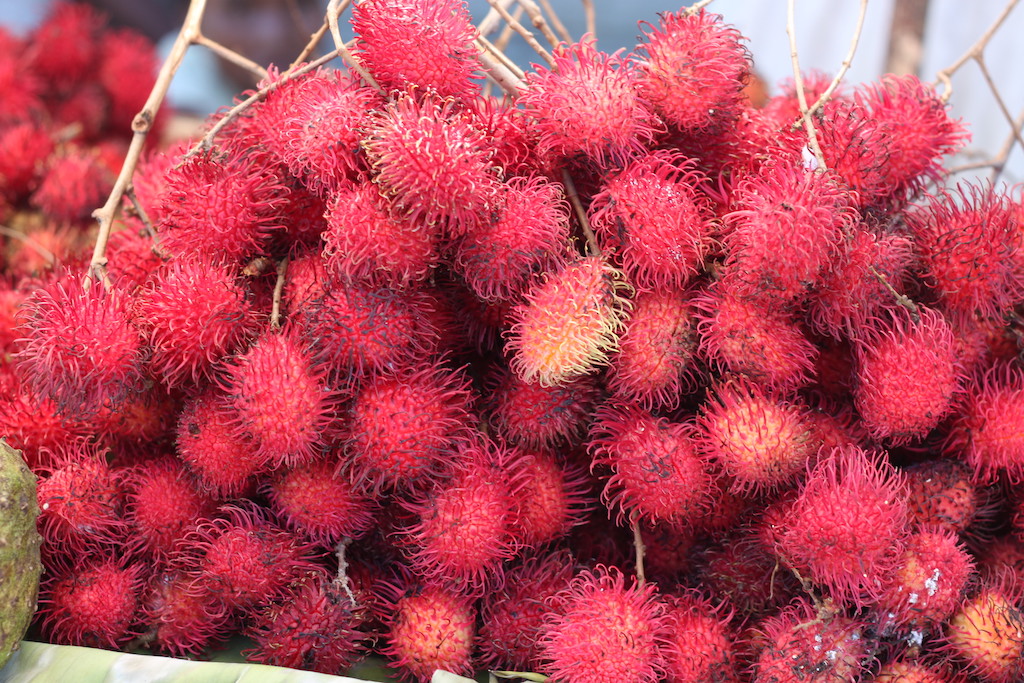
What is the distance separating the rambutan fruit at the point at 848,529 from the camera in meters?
0.81

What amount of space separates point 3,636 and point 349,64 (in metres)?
0.67

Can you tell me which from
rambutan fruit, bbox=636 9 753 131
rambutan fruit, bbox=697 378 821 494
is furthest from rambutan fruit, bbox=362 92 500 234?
rambutan fruit, bbox=697 378 821 494

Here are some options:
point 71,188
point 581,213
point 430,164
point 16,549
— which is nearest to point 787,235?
point 581,213

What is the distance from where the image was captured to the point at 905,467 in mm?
955

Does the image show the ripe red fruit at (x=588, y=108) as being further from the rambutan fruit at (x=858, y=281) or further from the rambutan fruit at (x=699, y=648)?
the rambutan fruit at (x=699, y=648)

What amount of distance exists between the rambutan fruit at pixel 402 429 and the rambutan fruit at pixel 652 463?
16 centimetres

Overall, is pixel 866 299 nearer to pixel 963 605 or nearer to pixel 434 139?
pixel 963 605

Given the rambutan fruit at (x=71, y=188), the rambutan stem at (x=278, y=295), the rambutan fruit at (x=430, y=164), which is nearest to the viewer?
the rambutan fruit at (x=430, y=164)

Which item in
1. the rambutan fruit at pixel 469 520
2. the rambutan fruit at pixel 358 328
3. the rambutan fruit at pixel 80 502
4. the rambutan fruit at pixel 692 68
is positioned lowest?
the rambutan fruit at pixel 80 502

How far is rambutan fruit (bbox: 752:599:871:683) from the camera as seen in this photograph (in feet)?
2.72

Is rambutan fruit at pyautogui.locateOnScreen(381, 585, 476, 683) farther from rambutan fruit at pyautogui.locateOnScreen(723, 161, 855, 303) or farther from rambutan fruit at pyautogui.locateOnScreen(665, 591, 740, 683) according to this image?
rambutan fruit at pyautogui.locateOnScreen(723, 161, 855, 303)

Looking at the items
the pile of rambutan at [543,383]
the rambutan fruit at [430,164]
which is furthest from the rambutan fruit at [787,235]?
the rambutan fruit at [430,164]

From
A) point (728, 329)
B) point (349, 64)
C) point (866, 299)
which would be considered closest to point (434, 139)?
point (349, 64)

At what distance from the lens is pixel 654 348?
87 cm
